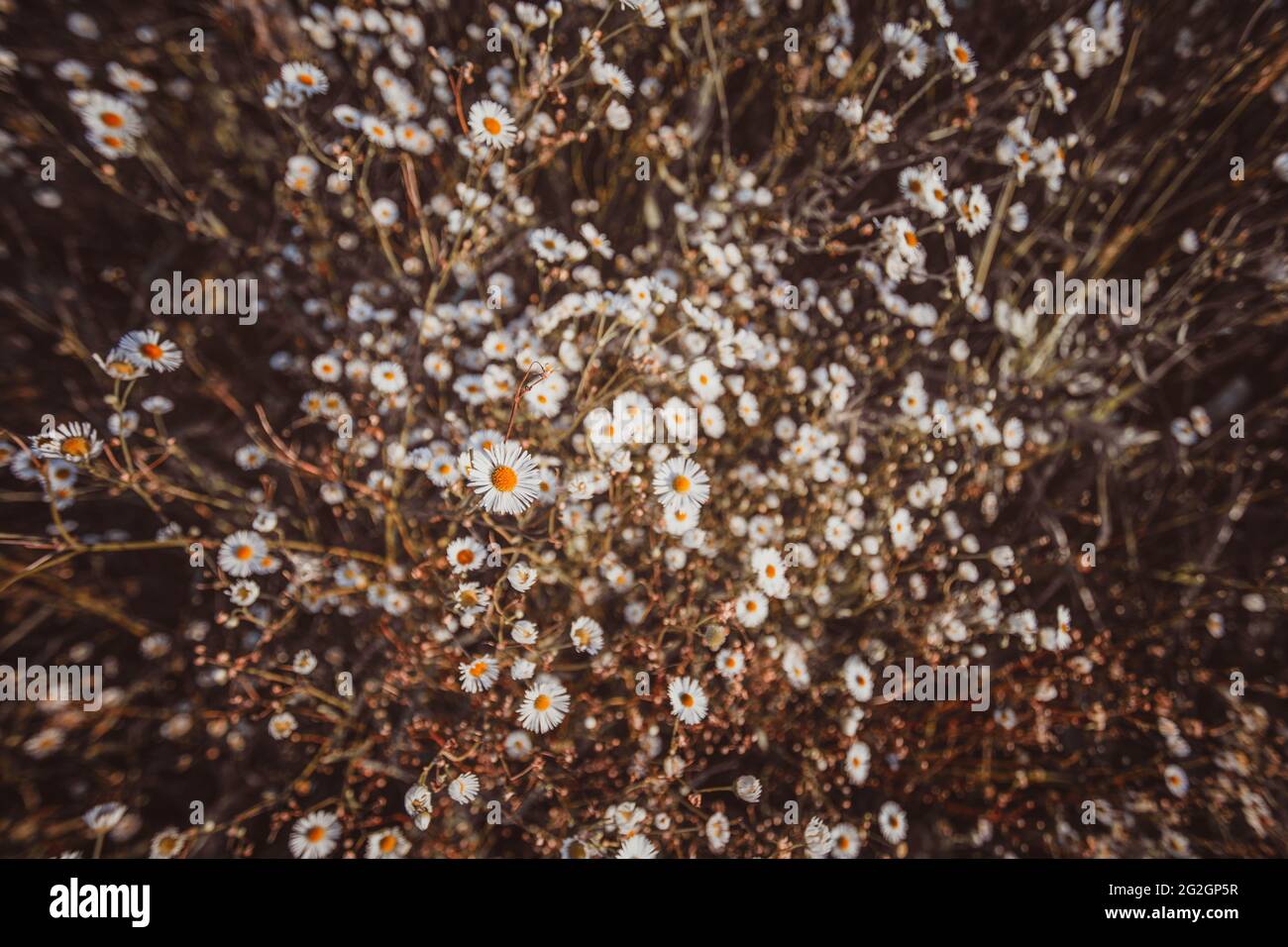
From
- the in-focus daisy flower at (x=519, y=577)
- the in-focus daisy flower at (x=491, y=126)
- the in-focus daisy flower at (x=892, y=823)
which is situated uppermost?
the in-focus daisy flower at (x=491, y=126)

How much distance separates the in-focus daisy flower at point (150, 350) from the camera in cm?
168

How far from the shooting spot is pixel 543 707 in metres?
1.55

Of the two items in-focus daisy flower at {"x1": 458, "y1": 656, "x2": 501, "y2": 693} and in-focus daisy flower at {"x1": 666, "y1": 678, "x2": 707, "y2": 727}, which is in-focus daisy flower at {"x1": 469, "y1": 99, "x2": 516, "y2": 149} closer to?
in-focus daisy flower at {"x1": 458, "y1": 656, "x2": 501, "y2": 693}

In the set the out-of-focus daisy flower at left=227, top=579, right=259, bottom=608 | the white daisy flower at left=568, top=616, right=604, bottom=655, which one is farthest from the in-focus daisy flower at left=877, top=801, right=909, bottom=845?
the out-of-focus daisy flower at left=227, top=579, right=259, bottom=608

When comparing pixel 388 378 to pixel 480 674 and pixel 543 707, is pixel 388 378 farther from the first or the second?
pixel 543 707

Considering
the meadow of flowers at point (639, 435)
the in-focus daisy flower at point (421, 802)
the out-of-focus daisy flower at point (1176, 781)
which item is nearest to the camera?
the in-focus daisy flower at point (421, 802)

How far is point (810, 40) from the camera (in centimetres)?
238

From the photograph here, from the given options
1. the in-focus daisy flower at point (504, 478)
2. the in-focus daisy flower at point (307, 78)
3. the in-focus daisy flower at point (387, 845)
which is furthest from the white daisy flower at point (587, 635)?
the in-focus daisy flower at point (307, 78)

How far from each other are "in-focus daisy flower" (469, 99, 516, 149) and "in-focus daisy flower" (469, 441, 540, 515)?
0.85 metres

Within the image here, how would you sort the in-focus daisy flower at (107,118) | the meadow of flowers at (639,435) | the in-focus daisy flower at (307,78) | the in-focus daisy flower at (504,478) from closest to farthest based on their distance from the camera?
1. the in-focus daisy flower at (504,478)
2. the meadow of flowers at (639,435)
3. the in-focus daisy flower at (307,78)
4. the in-focus daisy flower at (107,118)

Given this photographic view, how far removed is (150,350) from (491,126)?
1.13 metres

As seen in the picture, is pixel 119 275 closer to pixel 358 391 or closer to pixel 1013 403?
pixel 358 391

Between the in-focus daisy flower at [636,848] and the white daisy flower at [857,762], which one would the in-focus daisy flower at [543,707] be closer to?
the in-focus daisy flower at [636,848]

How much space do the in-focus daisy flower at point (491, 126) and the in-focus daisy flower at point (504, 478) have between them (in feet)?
2.79
